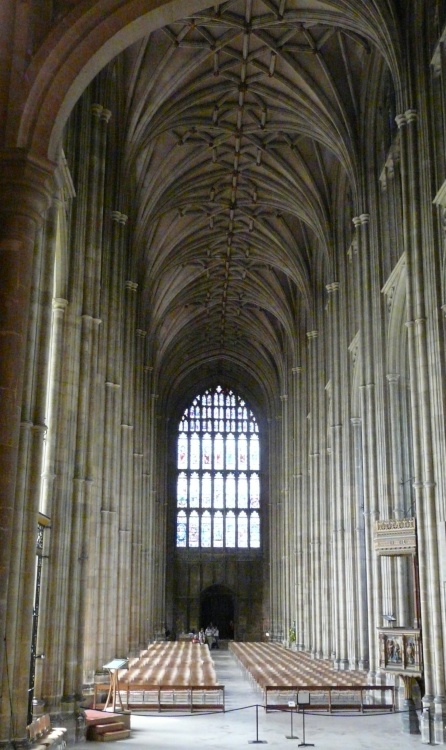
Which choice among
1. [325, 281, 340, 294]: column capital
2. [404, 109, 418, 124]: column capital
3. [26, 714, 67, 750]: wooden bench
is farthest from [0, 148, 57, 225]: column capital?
[325, 281, 340, 294]: column capital

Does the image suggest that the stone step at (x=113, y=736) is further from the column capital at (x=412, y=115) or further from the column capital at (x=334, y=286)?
the column capital at (x=334, y=286)

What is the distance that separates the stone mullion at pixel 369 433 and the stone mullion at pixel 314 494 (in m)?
10.7

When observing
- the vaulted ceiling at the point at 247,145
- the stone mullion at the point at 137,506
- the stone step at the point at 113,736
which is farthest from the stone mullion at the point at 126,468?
the stone step at the point at 113,736

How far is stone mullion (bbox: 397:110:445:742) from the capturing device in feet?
55.7

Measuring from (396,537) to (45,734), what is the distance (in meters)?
9.10

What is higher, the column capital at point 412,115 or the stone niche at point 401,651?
the column capital at point 412,115

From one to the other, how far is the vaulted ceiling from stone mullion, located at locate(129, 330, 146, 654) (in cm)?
282

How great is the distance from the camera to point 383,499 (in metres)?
22.7

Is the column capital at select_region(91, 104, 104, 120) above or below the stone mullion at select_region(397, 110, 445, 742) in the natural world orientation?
above

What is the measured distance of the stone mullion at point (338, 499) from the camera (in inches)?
1094

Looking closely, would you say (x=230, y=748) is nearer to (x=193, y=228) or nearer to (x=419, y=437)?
(x=419, y=437)

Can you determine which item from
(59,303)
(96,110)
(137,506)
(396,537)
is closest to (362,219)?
(96,110)

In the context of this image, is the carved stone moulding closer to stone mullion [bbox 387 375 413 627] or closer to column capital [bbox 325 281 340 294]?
stone mullion [bbox 387 375 413 627]

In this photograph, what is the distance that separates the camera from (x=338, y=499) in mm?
29328
